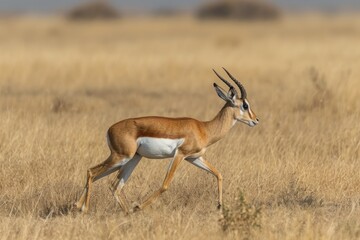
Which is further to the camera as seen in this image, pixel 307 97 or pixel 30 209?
pixel 307 97

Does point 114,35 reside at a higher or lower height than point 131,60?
lower

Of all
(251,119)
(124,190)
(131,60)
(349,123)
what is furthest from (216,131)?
(131,60)

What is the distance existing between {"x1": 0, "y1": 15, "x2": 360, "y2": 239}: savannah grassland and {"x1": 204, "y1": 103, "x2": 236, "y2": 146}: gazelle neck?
0.55 m

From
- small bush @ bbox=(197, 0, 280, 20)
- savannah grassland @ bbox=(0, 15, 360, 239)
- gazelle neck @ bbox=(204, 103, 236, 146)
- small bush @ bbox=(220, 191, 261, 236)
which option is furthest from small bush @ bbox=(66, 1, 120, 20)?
small bush @ bbox=(220, 191, 261, 236)

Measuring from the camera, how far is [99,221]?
7.02m

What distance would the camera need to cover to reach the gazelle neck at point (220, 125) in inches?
306

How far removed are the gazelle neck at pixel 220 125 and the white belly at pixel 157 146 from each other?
1.53 feet

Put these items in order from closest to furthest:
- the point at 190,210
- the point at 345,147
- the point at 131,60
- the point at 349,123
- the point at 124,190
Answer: the point at 190,210 → the point at 124,190 → the point at 345,147 → the point at 349,123 → the point at 131,60

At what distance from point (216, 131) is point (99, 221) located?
4.61ft

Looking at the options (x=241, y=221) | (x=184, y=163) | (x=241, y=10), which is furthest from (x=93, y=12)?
(x=241, y=221)

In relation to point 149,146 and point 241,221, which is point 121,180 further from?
point 241,221

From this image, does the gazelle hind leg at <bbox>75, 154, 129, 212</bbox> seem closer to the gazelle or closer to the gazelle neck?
the gazelle

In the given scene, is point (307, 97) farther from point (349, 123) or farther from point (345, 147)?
point (345, 147)

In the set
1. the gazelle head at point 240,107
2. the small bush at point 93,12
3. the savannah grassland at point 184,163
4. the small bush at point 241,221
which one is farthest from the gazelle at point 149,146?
the small bush at point 93,12
